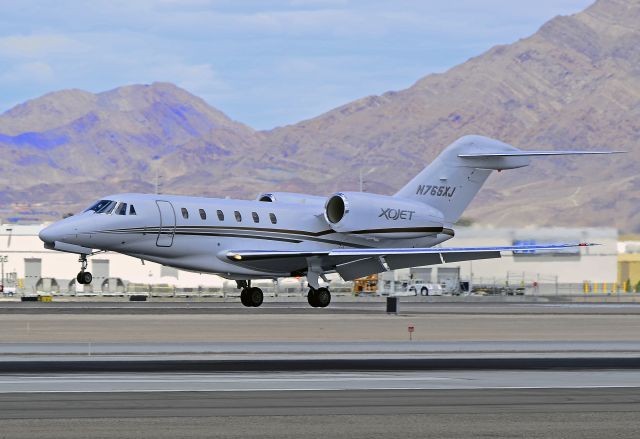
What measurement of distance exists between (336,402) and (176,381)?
15.3ft

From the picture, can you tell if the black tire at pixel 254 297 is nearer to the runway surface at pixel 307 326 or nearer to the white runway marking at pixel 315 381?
the runway surface at pixel 307 326

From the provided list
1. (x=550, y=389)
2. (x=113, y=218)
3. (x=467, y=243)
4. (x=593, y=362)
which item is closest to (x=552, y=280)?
(x=467, y=243)

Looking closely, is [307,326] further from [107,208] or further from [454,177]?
[454,177]

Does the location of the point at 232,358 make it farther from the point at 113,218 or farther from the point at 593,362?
the point at 113,218

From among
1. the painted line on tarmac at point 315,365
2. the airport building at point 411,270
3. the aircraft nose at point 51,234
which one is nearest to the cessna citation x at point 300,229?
the aircraft nose at point 51,234

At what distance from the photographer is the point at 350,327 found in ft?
142

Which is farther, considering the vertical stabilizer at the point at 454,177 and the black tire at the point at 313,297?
the vertical stabilizer at the point at 454,177

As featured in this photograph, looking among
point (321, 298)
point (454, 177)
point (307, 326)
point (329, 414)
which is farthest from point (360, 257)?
point (329, 414)

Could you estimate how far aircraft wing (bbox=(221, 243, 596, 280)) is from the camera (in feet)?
165

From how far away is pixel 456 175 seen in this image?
57.1 meters

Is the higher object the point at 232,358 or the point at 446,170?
the point at 446,170

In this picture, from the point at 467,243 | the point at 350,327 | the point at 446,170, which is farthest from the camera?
the point at 467,243

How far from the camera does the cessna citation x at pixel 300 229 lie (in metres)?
47.7

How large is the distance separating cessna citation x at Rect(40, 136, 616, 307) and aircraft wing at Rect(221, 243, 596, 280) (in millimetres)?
50
